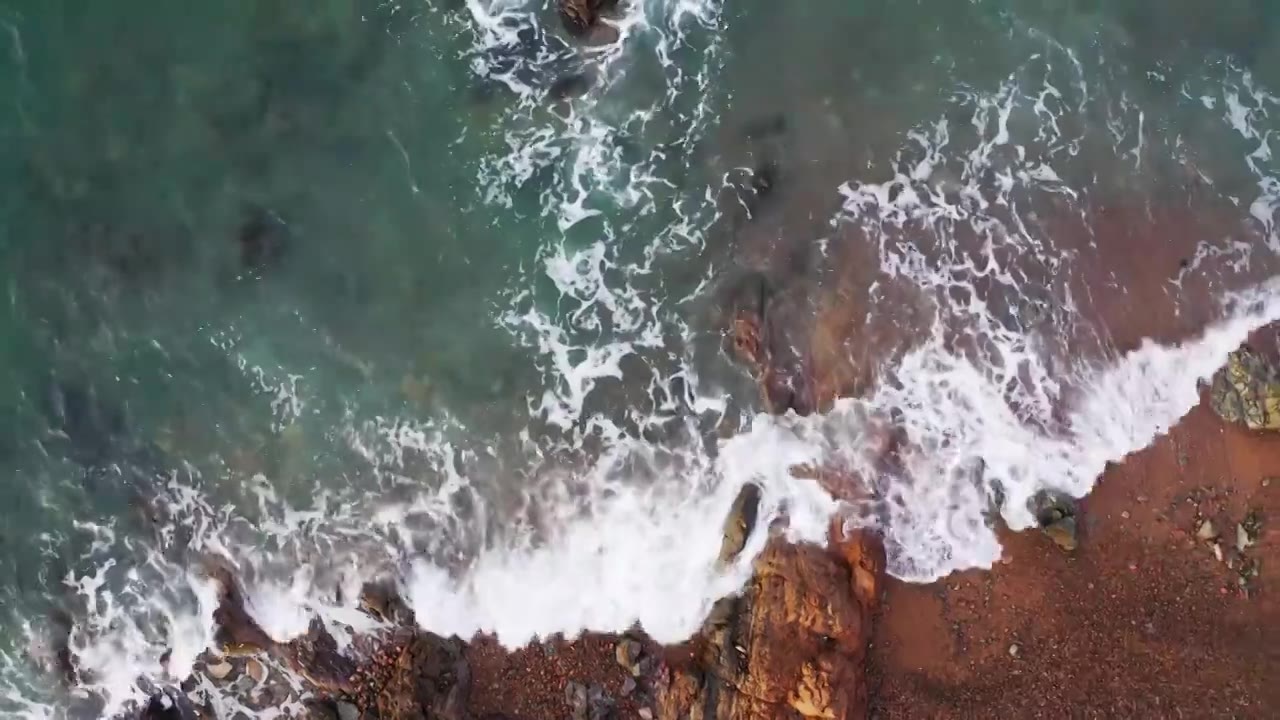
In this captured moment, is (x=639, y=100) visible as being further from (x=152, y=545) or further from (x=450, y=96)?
(x=152, y=545)

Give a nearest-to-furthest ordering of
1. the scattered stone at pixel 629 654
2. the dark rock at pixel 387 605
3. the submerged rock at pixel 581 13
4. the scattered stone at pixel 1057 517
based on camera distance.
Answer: the scattered stone at pixel 1057 517 → the scattered stone at pixel 629 654 → the dark rock at pixel 387 605 → the submerged rock at pixel 581 13

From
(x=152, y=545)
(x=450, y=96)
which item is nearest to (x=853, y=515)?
(x=450, y=96)

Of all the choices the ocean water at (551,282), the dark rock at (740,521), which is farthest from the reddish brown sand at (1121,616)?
the dark rock at (740,521)

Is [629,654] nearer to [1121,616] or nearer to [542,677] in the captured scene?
[542,677]

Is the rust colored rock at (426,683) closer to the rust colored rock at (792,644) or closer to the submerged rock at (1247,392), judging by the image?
the rust colored rock at (792,644)

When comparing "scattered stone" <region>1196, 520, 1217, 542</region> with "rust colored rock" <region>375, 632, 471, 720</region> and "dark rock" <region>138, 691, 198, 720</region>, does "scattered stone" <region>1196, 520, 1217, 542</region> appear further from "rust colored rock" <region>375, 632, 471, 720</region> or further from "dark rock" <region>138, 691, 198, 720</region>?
"dark rock" <region>138, 691, 198, 720</region>

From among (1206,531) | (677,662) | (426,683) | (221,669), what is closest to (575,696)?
(677,662)

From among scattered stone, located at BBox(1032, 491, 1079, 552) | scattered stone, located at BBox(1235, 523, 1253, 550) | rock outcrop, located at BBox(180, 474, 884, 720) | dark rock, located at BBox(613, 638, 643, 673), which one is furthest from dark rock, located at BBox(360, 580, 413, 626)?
scattered stone, located at BBox(1235, 523, 1253, 550)
